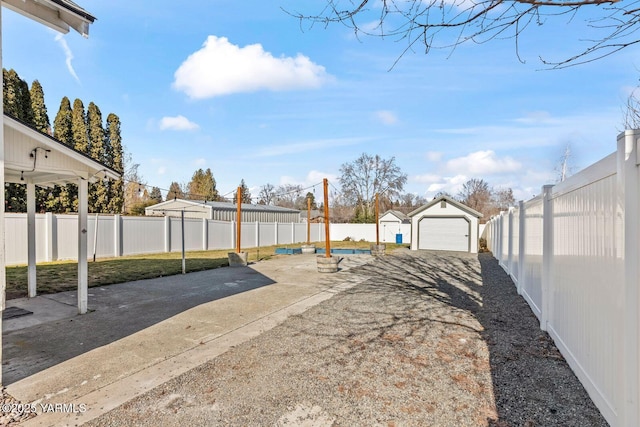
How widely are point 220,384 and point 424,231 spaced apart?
1867 cm

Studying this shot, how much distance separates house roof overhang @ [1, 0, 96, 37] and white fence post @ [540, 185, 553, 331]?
20.0 feet

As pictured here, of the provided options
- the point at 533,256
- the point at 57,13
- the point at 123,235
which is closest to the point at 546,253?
the point at 533,256

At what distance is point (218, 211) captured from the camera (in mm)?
25656

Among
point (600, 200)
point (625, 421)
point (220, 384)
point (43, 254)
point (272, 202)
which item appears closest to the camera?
point (625, 421)

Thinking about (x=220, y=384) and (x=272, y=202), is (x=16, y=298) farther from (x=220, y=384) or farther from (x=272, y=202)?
(x=272, y=202)

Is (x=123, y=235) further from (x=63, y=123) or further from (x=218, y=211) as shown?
(x=63, y=123)

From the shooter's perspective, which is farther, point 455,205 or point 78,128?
point 78,128

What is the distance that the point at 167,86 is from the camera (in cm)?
1242

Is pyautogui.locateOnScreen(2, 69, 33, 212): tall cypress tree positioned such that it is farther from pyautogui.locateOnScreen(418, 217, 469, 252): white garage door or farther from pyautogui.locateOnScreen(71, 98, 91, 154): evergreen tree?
pyautogui.locateOnScreen(418, 217, 469, 252): white garage door

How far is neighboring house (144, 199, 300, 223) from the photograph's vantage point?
2503 cm

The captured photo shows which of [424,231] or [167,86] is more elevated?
[167,86]

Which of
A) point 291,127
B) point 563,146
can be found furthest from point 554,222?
point 563,146

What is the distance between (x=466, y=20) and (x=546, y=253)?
325cm

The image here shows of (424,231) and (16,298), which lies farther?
(424,231)
